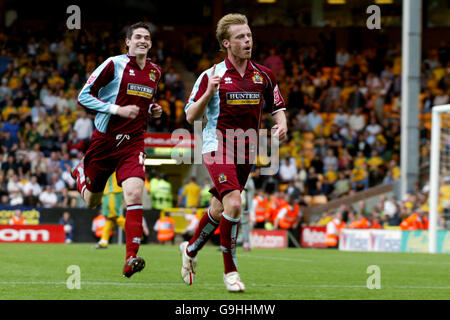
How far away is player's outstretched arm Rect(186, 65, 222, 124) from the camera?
23.6ft

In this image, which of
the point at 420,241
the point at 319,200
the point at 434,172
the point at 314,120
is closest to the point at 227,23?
the point at 434,172

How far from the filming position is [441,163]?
2116 cm

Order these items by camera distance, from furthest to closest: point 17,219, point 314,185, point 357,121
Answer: point 357,121 → point 314,185 → point 17,219

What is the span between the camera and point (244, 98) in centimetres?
764

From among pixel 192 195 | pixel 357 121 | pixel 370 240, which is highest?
pixel 357 121

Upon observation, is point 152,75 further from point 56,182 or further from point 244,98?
point 56,182

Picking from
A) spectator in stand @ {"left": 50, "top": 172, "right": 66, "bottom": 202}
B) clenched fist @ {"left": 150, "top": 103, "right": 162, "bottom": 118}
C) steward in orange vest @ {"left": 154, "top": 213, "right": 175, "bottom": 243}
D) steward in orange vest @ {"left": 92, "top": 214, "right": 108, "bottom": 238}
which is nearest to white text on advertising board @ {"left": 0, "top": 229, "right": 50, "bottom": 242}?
steward in orange vest @ {"left": 92, "top": 214, "right": 108, "bottom": 238}

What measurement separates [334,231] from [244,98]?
50.6 feet

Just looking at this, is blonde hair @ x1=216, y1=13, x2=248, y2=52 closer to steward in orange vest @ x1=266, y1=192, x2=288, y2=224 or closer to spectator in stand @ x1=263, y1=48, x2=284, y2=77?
steward in orange vest @ x1=266, y1=192, x2=288, y2=224

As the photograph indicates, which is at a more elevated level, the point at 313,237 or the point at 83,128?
the point at 83,128

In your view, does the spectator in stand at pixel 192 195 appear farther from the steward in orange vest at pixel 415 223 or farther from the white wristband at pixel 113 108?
the white wristband at pixel 113 108

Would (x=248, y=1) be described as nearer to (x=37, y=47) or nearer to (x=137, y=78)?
(x=37, y=47)

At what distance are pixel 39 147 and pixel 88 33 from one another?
23.7 feet
